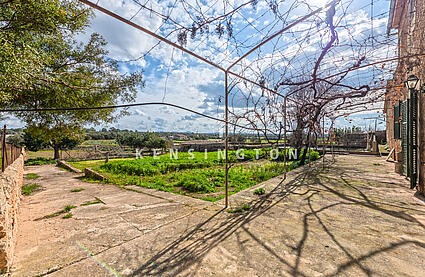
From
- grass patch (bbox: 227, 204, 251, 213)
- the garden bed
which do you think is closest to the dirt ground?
grass patch (bbox: 227, 204, 251, 213)

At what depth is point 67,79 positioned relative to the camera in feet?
20.6

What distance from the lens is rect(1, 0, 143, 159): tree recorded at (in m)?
4.72

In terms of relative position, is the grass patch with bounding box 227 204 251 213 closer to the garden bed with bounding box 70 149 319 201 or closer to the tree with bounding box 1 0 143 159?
the garden bed with bounding box 70 149 319 201

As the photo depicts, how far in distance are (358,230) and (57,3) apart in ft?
25.1

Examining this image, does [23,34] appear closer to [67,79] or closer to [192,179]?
[67,79]

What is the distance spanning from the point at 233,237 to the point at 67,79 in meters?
7.56

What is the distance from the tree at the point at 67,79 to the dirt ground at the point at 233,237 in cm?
345

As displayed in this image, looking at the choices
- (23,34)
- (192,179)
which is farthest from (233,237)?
(23,34)

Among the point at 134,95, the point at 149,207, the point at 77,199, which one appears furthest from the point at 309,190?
the point at 134,95

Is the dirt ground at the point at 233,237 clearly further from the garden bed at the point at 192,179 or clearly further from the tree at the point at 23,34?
the tree at the point at 23,34

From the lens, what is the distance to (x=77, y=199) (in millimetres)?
4168

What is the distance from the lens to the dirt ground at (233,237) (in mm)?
1681

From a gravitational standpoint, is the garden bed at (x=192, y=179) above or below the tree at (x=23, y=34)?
below

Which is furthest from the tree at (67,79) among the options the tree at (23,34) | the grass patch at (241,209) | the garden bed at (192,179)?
the grass patch at (241,209)
